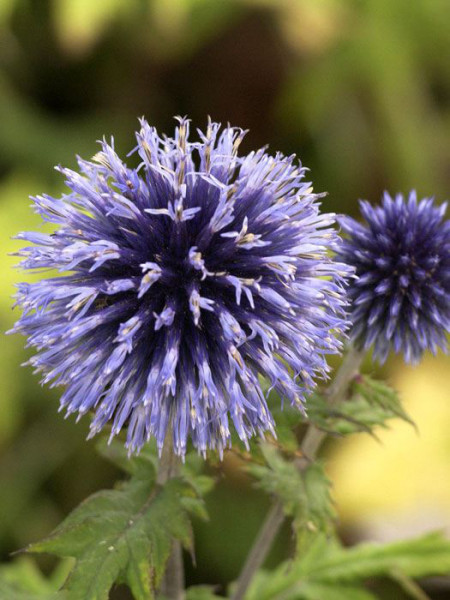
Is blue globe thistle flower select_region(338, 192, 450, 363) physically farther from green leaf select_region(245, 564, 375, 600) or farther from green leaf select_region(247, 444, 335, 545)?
green leaf select_region(245, 564, 375, 600)

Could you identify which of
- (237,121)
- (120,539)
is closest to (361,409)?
(120,539)

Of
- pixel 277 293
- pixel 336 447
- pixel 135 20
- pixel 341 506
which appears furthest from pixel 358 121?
pixel 277 293

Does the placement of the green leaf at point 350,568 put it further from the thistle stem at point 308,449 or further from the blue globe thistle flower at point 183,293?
the blue globe thistle flower at point 183,293

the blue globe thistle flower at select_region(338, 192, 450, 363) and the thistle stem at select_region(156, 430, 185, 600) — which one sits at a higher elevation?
the blue globe thistle flower at select_region(338, 192, 450, 363)

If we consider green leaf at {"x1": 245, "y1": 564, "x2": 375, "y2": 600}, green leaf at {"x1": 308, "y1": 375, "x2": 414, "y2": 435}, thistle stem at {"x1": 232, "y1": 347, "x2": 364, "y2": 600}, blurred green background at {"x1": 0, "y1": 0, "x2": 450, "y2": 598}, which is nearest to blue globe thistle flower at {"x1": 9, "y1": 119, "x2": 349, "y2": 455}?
green leaf at {"x1": 308, "y1": 375, "x2": 414, "y2": 435}

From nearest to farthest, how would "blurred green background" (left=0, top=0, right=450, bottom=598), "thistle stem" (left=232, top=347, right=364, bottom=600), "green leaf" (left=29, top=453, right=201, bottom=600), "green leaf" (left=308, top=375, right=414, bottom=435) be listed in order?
"green leaf" (left=29, top=453, right=201, bottom=600), "green leaf" (left=308, top=375, right=414, bottom=435), "thistle stem" (left=232, top=347, right=364, bottom=600), "blurred green background" (left=0, top=0, right=450, bottom=598)
